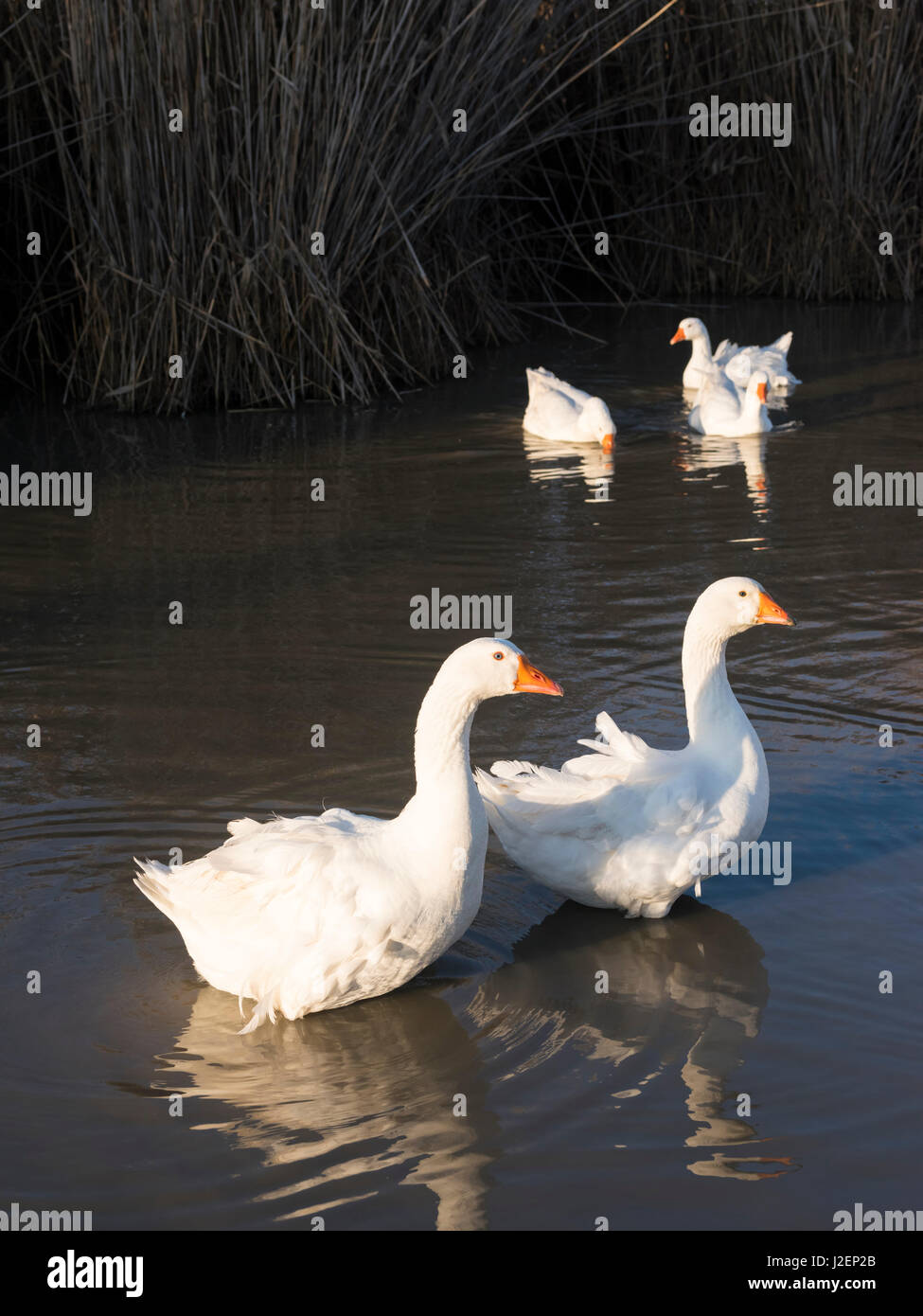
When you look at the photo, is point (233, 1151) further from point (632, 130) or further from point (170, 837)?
point (632, 130)

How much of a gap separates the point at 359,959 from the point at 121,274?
363 inches

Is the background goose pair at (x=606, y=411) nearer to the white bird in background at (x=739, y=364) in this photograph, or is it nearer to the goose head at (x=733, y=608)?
the white bird in background at (x=739, y=364)

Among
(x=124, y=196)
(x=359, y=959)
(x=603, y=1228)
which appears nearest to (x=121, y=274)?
(x=124, y=196)

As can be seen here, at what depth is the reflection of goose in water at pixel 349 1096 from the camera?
12.2ft

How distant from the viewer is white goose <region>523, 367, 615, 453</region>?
38.6 ft

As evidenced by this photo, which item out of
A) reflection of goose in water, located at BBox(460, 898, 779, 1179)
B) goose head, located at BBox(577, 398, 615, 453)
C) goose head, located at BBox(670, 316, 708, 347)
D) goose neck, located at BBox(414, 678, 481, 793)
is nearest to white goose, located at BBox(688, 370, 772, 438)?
goose head, located at BBox(577, 398, 615, 453)

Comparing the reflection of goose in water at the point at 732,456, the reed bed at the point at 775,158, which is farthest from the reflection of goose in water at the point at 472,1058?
the reed bed at the point at 775,158

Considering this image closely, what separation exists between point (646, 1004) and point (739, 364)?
31.7 feet

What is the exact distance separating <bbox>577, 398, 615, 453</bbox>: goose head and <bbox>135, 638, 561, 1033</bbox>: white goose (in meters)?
7.53

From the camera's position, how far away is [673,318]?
17.9 m

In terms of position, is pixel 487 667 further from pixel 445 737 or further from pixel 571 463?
pixel 571 463

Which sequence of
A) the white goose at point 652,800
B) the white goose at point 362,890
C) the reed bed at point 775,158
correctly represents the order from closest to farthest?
the white goose at point 362,890, the white goose at point 652,800, the reed bed at point 775,158

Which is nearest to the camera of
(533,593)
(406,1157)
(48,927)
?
(406,1157)

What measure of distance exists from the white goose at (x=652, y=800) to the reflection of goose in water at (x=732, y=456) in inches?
213
